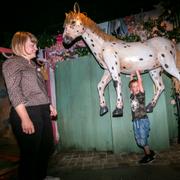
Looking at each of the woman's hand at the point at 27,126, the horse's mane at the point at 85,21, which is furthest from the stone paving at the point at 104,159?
the horse's mane at the point at 85,21

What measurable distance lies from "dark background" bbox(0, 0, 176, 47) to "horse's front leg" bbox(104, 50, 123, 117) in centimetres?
262

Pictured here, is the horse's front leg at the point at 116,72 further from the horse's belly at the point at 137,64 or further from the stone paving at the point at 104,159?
the stone paving at the point at 104,159

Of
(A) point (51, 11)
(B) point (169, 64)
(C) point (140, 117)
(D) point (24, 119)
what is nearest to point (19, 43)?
(D) point (24, 119)

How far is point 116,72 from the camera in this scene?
4.57 m

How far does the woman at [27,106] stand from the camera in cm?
262

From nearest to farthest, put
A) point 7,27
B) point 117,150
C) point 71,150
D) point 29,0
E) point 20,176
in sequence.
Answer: point 20,176, point 117,150, point 71,150, point 29,0, point 7,27

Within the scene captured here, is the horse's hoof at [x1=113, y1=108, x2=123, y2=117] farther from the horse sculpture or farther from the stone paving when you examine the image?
the stone paving

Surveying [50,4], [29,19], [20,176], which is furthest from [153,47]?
[29,19]

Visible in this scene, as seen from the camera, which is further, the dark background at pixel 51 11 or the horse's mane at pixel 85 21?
the dark background at pixel 51 11

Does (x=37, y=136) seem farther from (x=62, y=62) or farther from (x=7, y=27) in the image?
(x=7, y=27)

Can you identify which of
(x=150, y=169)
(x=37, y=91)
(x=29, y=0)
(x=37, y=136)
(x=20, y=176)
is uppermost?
(x=29, y=0)

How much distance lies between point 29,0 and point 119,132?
521cm

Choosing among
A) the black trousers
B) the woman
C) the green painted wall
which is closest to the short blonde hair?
the woman

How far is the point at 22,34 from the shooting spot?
114 inches
